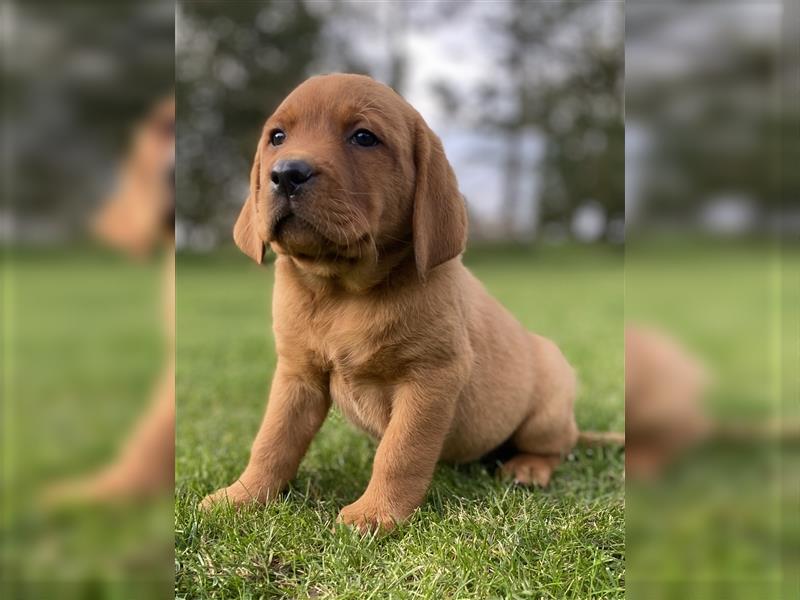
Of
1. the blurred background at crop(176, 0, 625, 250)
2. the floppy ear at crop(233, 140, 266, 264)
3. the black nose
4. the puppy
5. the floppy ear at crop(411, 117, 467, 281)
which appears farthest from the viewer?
the blurred background at crop(176, 0, 625, 250)

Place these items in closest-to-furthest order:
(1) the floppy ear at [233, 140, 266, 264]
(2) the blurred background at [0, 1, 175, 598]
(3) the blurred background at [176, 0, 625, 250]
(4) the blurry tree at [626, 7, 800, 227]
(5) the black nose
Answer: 1. (2) the blurred background at [0, 1, 175, 598]
2. (4) the blurry tree at [626, 7, 800, 227]
3. (5) the black nose
4. (1) the floppy ear at [233, 140, 266, 264]
5. (3) the blurred background at [176, 0, 625, 250]

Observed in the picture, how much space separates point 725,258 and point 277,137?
1.57m

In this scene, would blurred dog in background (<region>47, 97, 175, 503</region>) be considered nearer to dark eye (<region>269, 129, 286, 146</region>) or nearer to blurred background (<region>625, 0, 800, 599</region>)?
blurred background (<region>625, 0, 800, 599</region>)

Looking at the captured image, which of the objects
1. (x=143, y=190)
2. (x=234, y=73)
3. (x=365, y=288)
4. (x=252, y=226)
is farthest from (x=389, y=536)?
→ (x=234, y=73)

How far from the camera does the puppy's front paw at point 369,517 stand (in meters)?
2.14

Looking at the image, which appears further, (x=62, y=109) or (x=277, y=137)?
(x=277, y=137)

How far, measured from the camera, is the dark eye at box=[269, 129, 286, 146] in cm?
224

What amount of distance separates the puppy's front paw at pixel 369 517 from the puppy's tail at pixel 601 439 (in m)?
1.34

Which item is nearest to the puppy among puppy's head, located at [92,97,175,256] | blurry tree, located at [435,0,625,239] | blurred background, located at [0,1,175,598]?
puppy's head, located at [92,97,175,256]

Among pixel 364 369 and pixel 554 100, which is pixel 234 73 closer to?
pixel 554 100

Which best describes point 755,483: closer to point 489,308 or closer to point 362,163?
point 362,163

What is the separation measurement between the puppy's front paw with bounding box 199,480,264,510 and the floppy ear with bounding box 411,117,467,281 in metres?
0.93

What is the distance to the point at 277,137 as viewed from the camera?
7.43 feet

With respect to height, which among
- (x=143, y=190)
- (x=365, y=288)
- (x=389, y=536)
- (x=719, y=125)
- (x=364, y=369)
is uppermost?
(x=719, y=125)
